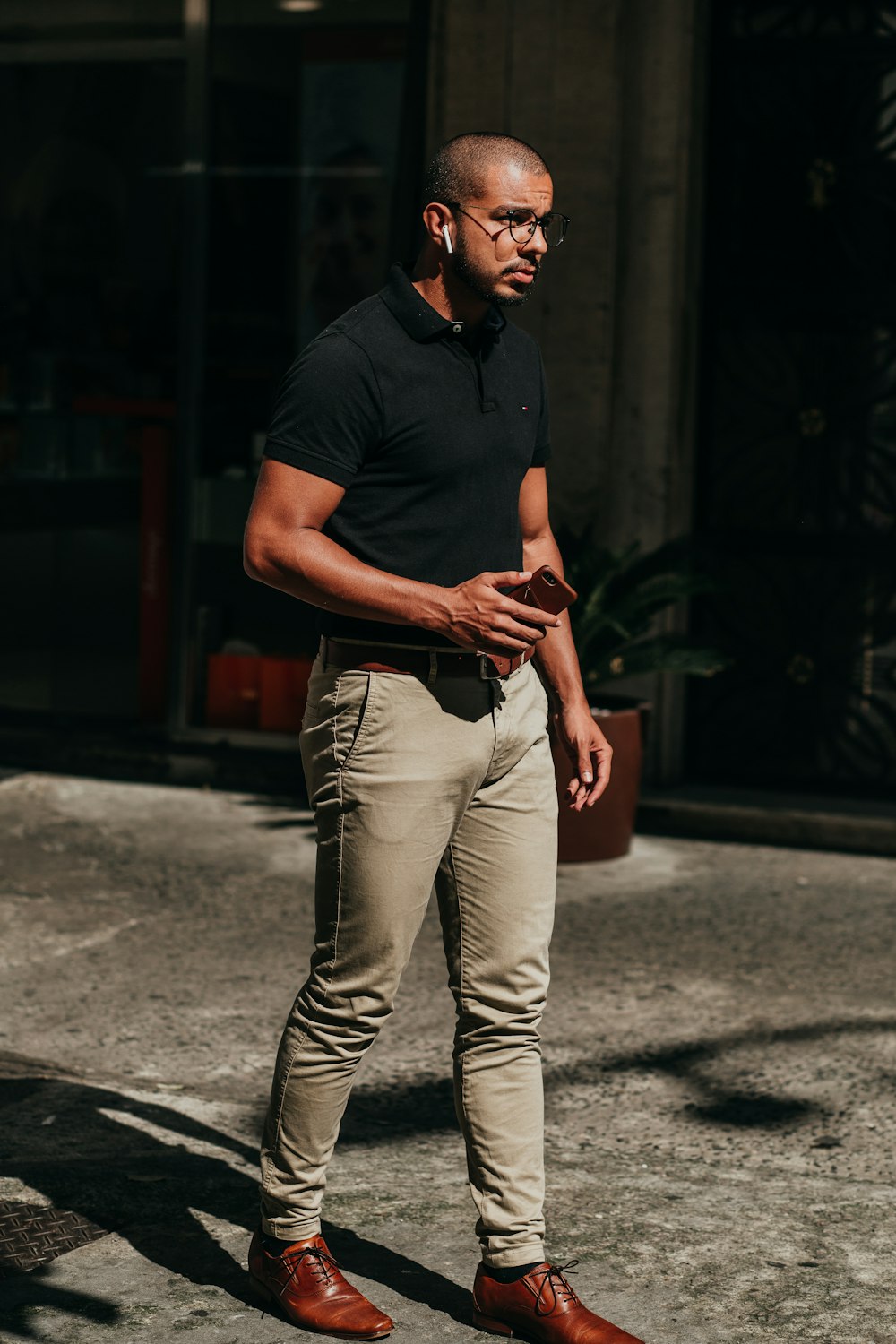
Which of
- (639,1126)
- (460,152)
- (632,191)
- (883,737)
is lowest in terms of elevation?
(639,1126)

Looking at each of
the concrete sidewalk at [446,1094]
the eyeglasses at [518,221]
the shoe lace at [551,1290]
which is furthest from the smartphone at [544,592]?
the concrete sidewalk at [446,1094]

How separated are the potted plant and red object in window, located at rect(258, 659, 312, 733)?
65.0 inches

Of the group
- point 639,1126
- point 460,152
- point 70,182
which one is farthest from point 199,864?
point 460,152

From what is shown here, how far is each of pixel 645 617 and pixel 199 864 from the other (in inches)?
72.2

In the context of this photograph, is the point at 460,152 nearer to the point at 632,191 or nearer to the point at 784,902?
the point at 784,902

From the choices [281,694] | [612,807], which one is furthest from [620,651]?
[281,694]

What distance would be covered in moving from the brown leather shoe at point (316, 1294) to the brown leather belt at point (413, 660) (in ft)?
3.44

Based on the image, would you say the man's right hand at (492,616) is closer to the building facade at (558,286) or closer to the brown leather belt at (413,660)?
the brown leather belt at (413,660)

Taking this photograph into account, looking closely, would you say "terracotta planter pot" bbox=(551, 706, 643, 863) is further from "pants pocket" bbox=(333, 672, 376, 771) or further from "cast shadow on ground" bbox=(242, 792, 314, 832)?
"pants pocket" bbox=(333, 672, 376, 771)

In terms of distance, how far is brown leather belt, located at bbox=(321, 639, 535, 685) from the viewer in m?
3.62

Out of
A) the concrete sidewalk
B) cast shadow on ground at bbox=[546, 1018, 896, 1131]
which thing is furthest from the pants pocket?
cast shadow on ground at bbox=[546, 1018, 896, 1131]

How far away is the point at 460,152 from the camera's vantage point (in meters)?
3.56

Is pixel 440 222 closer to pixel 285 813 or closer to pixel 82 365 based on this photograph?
pixel 285 813

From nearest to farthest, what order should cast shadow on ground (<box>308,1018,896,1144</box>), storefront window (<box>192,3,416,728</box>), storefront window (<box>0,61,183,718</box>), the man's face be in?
1. the man's face
2. cast shadow on ground (<box>308,1018,896,1144</box>)
3. storefront window (<box>192,3,416,728</box>)
4. storefront window (<box>0,61,183,718</box>)
